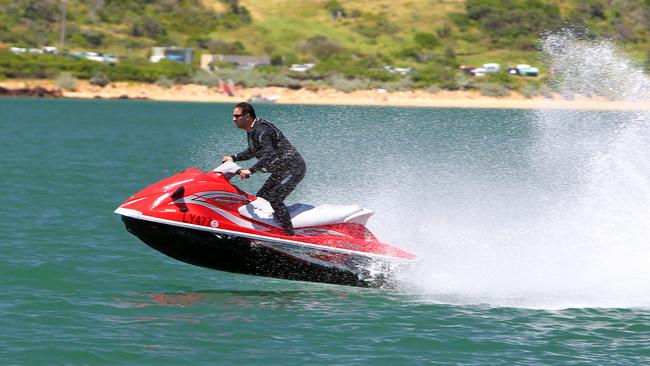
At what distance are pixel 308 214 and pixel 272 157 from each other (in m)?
0.82

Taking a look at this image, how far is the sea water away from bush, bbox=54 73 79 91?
70222mm

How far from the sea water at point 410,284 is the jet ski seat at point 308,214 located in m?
0.86

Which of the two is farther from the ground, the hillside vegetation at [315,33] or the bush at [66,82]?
the hillside vegetation at [315,33]

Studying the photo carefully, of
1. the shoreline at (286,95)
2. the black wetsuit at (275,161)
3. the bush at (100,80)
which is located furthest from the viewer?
the bush at (100,80)

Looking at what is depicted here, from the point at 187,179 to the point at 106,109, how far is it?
64236 millimetres

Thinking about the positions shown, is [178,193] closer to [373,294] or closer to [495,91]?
[373,294]

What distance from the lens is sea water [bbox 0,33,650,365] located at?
10.0m

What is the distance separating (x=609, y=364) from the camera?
383 inches

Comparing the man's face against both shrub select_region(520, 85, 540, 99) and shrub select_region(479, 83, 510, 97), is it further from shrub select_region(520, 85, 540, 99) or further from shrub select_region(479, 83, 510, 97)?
shrub select_region(520, 85, 540, 99)

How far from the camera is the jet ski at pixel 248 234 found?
1116 cm

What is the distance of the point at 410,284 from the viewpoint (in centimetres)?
1206

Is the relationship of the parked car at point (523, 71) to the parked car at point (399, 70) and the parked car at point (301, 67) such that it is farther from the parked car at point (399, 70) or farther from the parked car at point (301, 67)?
the parked car at point (301, 67)

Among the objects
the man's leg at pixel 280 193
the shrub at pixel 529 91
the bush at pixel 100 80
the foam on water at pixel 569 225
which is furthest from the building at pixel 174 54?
the man's leg at pixel 280 193

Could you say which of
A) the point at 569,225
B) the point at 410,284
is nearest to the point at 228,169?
the point at 410,284
